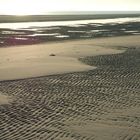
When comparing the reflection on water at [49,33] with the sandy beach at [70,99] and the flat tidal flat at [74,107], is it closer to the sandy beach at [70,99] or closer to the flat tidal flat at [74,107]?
the sandy beach at [70,99]

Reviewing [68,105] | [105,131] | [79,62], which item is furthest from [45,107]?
[79,62]

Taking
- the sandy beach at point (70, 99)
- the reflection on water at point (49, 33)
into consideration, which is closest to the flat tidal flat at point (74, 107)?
the sandy beach at point (70, 99)

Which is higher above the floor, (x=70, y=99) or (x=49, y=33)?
(x=70, y=99)

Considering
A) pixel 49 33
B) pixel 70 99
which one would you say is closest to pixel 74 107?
pixel 70 99

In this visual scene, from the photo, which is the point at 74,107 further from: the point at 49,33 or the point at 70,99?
the point at 49,33

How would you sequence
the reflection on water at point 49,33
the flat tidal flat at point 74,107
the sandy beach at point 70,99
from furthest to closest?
the reflection on water at point 49,33 < the sandy beach at point 70,99 < the flat tidal flat at point 74,107

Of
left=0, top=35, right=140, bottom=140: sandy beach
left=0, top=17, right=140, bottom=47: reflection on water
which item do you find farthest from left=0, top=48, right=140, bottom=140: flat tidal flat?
left=0, top=17, right=140, bottom=47: reflection on water

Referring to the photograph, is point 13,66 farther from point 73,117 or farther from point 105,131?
point 105,131

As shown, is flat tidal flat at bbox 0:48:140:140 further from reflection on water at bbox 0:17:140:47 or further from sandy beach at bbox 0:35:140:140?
reflection on water at bbox 0:17:140:47
